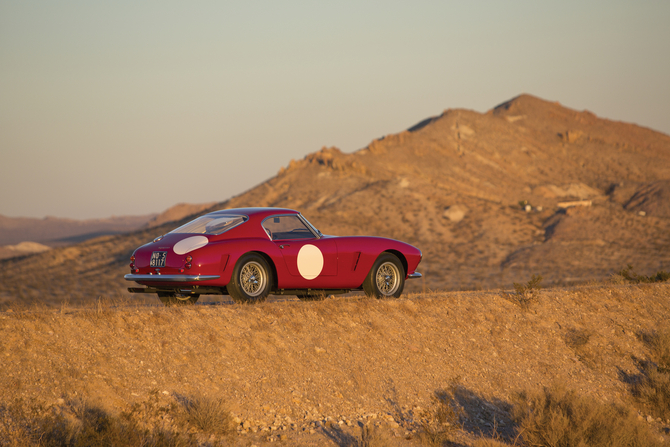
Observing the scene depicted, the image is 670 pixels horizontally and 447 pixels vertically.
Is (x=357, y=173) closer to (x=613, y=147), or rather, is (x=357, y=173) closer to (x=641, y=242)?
(x=641, y=242)

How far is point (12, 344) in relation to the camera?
715 cm

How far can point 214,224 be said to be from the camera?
9.55 m

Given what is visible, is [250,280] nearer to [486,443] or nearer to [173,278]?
[173,278]

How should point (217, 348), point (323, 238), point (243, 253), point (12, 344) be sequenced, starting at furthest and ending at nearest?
point (323, 238) < point (243, 253) < point (217, 348) < point (12, 344)

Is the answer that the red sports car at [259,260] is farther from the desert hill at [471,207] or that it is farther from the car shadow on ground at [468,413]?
the desert hill at [471,207]

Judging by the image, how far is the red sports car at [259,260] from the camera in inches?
343

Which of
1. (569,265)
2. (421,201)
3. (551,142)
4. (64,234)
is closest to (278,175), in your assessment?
(421,201)

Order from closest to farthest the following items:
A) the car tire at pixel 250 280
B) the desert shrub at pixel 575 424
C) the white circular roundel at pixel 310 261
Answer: the desert shrub at pixel 575 424 → the car tire at pixel 250 280 → the white circular roundel at pixel 310 261

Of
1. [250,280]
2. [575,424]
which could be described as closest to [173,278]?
[250,280]

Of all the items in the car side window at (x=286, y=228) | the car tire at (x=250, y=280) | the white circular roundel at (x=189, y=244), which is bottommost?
the car tire at (x=250, y=280)

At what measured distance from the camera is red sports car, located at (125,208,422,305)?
8703 millimetres

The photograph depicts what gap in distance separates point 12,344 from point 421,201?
46.1 metres

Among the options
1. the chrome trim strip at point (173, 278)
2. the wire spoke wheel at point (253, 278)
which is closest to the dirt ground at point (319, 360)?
the wire spoke wheel at point (253, 278)

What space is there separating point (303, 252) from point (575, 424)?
4.79m
